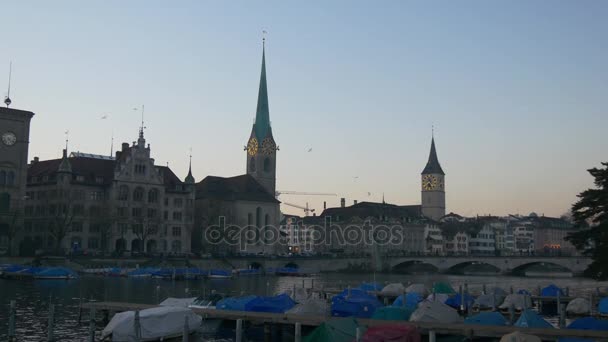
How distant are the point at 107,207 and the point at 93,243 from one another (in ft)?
28.3

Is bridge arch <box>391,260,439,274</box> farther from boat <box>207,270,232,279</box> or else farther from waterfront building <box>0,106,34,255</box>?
waterfront building <box>0,106,34,255</box>

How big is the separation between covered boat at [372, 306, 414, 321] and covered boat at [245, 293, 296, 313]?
618 centimetres

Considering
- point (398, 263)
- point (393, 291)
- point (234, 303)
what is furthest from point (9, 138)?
point (398, 263)

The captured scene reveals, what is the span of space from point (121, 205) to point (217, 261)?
2008cm

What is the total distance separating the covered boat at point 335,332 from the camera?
31750 millimetres

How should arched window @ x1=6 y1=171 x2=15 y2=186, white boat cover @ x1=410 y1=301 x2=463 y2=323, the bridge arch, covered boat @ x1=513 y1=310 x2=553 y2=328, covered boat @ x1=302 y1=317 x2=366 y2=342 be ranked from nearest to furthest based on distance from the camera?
covered boat @ x1=302 y1=317 x2=366 y2=342
covered boat @ x1=513 y1=310 x2=553 y2=328
white boat cover @ x1=410 y1=301 x2=463 y2=323
arched window @ x1=6 y1=171 x2=15 y2=186
the bridge arch

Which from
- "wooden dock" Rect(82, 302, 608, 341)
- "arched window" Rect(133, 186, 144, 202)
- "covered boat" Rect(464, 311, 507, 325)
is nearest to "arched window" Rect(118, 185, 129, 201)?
"arched window" Rect(133, 186, 144, 202)

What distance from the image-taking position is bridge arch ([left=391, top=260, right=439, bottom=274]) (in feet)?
553

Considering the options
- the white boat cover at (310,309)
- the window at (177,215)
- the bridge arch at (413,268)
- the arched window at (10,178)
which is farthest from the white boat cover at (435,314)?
the bridge arch at (413,268)

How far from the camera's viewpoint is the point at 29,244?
381ft

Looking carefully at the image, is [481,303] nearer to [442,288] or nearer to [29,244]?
[442,288]

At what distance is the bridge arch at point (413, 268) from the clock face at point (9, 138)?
88.5 metres

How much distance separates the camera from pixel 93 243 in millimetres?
127562

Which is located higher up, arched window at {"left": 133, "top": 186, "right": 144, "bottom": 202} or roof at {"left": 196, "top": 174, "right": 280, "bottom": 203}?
roof at {"left": 196, "top": 174, "right": 280, "bottom": 203}
